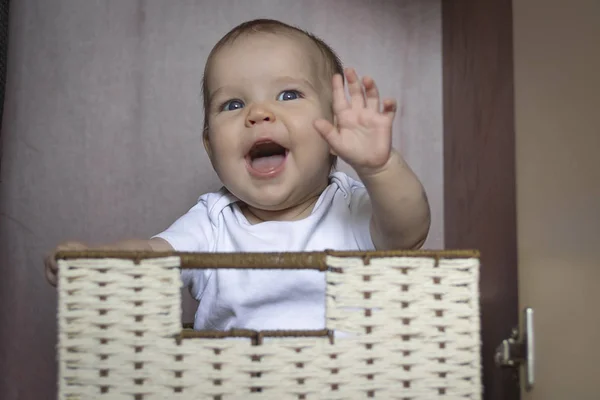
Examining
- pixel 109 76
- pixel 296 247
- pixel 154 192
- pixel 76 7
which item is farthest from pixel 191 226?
pixel 76 7

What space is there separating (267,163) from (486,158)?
0.86 ft

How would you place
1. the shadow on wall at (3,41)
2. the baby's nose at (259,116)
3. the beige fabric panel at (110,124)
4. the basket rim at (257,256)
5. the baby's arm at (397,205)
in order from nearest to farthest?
the basket rim at (257,256), the baby's arm at (397,205), the baby's nose at (259,116), the shadow on wall at (3,41), the beige fabric panel at (110,124)

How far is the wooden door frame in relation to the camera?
772mm

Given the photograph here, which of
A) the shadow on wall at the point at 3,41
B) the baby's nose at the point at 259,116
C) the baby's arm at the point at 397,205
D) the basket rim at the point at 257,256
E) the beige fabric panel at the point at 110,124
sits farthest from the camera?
the beige fabric panel at the point at 110,124

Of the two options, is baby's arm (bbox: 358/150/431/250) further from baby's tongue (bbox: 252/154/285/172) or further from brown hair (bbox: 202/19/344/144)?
brown hair (bbox: 202/19/344/144)

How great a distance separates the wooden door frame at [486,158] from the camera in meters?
0.77

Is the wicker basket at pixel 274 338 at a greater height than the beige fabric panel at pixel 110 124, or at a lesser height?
lesser

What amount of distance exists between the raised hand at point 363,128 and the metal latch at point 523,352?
191 millimetres

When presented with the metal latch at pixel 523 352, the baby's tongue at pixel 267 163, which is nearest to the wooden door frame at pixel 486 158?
the metal latch at pixel 523 352

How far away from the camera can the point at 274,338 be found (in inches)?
24.3

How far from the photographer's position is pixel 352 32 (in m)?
1.30

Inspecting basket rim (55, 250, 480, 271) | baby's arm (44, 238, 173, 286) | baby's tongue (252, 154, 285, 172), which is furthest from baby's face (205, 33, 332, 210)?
basket rim (55, 250, 480, 271)

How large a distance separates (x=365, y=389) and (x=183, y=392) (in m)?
0.15

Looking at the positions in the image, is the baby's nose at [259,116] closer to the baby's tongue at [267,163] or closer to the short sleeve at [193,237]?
the baby's tongue at [267,163]
